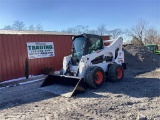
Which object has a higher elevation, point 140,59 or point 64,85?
point 140,59

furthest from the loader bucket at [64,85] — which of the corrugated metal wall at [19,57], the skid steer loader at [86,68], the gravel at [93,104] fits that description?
the corrugated metal wall at [19,57]

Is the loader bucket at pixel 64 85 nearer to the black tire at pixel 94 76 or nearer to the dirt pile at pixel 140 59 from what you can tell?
the black tire at pixel 94 76

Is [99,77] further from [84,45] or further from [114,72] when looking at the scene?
[84,45]

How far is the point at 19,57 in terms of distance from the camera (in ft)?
38.2

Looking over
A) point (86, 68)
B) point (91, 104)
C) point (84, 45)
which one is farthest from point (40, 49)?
point (91, 104)

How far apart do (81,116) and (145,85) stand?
4.10m

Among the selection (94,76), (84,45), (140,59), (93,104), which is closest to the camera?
(93,104)

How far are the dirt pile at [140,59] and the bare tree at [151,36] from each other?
31.6m

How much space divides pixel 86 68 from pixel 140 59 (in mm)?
9334

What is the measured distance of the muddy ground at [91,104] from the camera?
538 centimetres

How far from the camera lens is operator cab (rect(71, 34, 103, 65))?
866 centimetres

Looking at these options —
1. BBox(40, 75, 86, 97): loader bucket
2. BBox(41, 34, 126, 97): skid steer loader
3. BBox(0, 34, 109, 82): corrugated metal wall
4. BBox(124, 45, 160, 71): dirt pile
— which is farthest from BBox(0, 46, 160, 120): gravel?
BBox(124, 45, 160, 71): dirt pile

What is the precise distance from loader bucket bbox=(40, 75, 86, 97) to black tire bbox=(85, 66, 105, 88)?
0.35 m

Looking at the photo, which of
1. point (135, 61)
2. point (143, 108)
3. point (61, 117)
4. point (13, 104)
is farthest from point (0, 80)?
point (135, 61)
